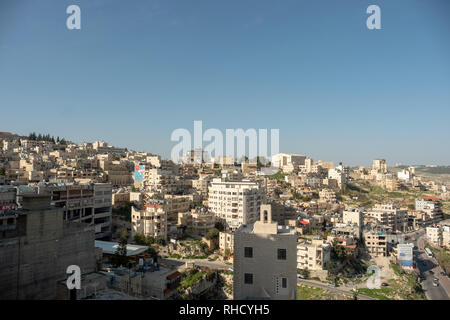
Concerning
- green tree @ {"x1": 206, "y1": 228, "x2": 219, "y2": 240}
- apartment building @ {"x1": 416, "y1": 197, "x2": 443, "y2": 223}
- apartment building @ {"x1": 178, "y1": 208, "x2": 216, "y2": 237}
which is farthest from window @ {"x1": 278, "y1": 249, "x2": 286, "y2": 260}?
apartment building @ {"x1": 416, "y1": 197, "x2": 443, "y2": 223}

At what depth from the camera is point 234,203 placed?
77.0 feet

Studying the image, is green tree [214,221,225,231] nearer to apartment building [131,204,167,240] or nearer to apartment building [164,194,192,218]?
apartment building [164,194,192,218]

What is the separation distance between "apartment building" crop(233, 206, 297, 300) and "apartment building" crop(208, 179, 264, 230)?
1581 centimetres

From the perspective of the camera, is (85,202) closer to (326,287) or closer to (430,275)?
(326,287)

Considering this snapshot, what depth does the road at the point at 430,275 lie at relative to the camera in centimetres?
2023

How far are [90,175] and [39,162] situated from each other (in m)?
6.50

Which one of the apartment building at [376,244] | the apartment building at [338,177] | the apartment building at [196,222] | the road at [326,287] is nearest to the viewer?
the road at [326,287]

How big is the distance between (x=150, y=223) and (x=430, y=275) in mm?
22072

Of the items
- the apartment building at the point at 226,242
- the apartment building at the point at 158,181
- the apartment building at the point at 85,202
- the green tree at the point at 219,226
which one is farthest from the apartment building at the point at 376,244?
the apartment building at the point at 85,202

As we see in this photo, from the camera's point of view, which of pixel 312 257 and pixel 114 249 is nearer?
pixel 114 249

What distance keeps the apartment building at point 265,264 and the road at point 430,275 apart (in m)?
17.2

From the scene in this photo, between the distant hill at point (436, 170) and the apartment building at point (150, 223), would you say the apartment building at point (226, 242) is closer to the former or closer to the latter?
the apartment building at point (150, 223)

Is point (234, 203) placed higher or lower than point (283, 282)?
lower

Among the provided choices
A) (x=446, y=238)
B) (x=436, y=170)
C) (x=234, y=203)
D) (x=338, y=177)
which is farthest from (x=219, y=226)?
(x=436, y=170)
